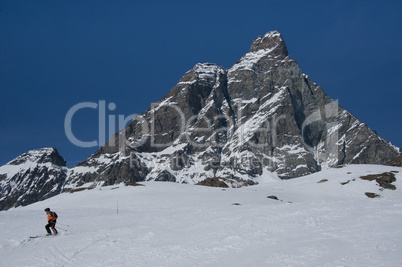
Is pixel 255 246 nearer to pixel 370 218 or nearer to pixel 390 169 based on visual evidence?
pixel 370 218

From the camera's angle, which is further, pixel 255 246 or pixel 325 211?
pixel 325 211

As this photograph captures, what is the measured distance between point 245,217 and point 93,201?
25.5m

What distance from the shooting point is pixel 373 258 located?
12.0 meters

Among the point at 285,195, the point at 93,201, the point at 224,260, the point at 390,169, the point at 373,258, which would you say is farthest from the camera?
the point at 390,169

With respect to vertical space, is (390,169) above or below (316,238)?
above

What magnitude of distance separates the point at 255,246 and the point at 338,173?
187 ft

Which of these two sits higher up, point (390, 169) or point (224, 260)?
point (390, 169)

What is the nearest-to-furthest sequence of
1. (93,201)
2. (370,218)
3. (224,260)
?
(224,260), (370,218), (93,201)

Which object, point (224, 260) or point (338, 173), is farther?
point (338, 173)

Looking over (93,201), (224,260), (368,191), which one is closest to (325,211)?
(224,260)

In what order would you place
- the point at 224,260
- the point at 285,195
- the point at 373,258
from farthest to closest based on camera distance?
the point at 285,195 < the point at 224,260 < the point at 373,258

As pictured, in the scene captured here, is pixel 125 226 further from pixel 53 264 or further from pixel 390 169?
pixel 390 169

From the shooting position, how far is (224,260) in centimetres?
1324

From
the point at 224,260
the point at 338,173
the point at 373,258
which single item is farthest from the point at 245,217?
the point at 338,173
